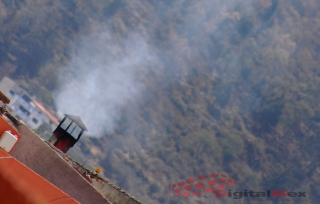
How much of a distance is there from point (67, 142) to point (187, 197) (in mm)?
77114

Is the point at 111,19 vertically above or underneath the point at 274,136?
above

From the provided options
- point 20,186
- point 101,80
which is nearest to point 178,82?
point 101,80

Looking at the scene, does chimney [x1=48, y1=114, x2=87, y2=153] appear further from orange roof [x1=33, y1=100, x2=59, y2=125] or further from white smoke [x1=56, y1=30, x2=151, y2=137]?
white smoke [x1=56, y1=30, x2=151, y2=137]

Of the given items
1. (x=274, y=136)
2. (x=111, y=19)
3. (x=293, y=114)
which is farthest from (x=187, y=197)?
(x=111, y=19)

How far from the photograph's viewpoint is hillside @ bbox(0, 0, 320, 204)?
98.4 meters

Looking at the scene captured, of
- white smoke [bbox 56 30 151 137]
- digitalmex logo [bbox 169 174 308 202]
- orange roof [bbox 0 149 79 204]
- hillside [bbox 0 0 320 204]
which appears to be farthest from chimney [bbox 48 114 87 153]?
digitalmex logo [bbox 169 174 308 202]

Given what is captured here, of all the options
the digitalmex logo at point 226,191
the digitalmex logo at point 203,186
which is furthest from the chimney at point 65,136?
the digitalmex logo at point 226,191

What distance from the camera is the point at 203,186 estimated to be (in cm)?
10388

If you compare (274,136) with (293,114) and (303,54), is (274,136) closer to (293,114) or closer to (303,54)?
(293,114)

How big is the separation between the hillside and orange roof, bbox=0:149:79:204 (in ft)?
238

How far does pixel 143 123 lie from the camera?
10650 centimetres

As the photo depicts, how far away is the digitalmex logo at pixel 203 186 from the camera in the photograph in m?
99.6

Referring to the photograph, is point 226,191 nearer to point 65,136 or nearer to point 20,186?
point 65,136

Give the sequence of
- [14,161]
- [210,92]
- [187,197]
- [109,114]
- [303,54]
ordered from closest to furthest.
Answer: [14,161] → [187,197] → [109,114] → [210,92] → [303,54]
